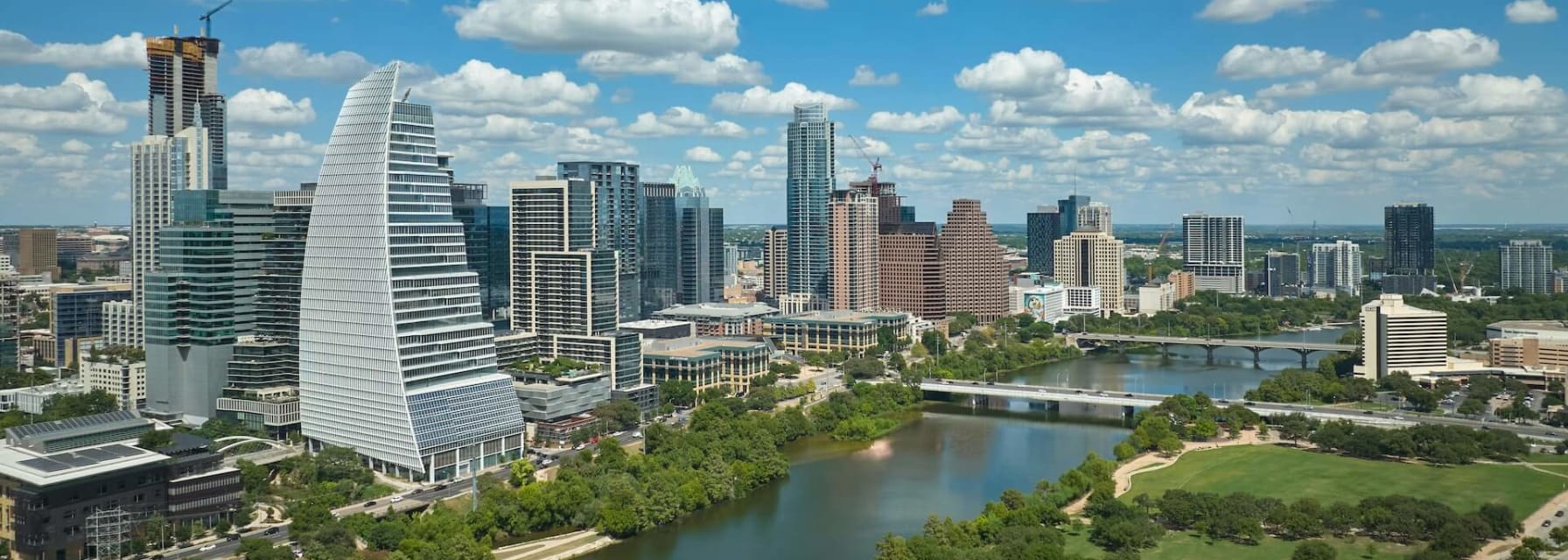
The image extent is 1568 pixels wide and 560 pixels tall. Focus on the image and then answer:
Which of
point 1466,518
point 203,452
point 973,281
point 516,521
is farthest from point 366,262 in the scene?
point 973,281

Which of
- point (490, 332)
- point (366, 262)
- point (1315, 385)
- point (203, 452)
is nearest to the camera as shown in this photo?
point (203, 452)

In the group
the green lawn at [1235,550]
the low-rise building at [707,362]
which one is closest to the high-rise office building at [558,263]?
the low-rise building at [707,362]

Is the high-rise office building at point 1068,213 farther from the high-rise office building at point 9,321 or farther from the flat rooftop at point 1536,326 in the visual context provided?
the high-rise office building at point 9,321

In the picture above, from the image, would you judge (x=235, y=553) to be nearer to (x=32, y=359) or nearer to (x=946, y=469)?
(x=946, y=469)

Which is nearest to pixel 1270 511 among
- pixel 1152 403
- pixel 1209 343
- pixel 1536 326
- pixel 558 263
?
pixel 1152 403

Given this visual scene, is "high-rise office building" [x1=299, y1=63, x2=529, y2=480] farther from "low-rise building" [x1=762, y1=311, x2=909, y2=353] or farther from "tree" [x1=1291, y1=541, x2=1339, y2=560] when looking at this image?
"low-rise building" [x1=762, y1=311, x2=909, y2=353]

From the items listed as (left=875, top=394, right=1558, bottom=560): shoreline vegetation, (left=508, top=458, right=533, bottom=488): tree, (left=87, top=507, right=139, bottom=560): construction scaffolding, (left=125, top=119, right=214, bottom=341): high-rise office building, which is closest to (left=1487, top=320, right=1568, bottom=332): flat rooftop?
(left=875, top=394, right=1558, bottom=560): shoreline vegetation
